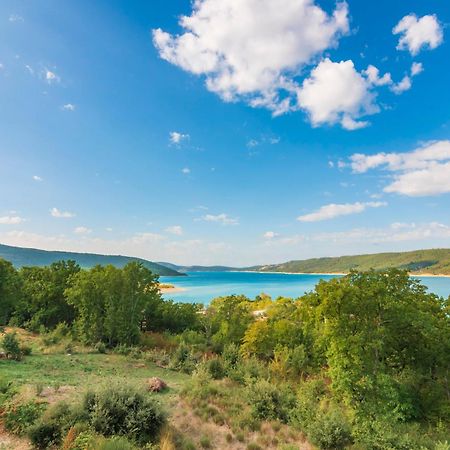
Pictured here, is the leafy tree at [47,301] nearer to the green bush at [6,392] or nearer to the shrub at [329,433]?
the green bush at [6,392]

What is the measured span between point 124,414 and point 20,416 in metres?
2.63

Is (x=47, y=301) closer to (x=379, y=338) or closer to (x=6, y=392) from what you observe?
(x=6, y=392)

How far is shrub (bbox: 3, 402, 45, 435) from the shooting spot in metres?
7.54

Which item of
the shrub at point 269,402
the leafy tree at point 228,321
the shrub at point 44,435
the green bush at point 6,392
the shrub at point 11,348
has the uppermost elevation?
the green bush at point 6,392

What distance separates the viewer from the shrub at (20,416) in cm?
754

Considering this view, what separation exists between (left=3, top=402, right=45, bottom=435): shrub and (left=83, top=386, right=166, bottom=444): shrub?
1225mm

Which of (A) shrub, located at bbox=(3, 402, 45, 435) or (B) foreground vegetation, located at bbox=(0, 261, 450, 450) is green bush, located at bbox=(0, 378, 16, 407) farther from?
(A) shrub, located at bbox=(3, 402, 45, 435)

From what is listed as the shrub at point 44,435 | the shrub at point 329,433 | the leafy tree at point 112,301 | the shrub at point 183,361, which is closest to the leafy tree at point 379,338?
the shrub at point 329,433

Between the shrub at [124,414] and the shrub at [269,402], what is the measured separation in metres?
4.07

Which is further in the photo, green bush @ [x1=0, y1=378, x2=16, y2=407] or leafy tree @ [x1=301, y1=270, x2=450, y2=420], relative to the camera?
leafy tree @ [x1=301, y1=270, x2=450, y2=420]

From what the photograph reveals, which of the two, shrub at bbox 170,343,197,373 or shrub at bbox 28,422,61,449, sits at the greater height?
shrub at bbox 28,422,61,449

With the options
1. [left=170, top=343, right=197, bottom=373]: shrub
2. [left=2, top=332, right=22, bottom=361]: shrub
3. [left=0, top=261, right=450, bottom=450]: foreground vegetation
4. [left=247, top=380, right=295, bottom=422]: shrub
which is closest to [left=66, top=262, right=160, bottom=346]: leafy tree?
[left=0, top=261, right=450, bottom=450]: foreground vegetation

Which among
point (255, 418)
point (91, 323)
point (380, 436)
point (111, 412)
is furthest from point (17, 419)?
point (91, 323)

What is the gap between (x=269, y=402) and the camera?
11.2 metres
